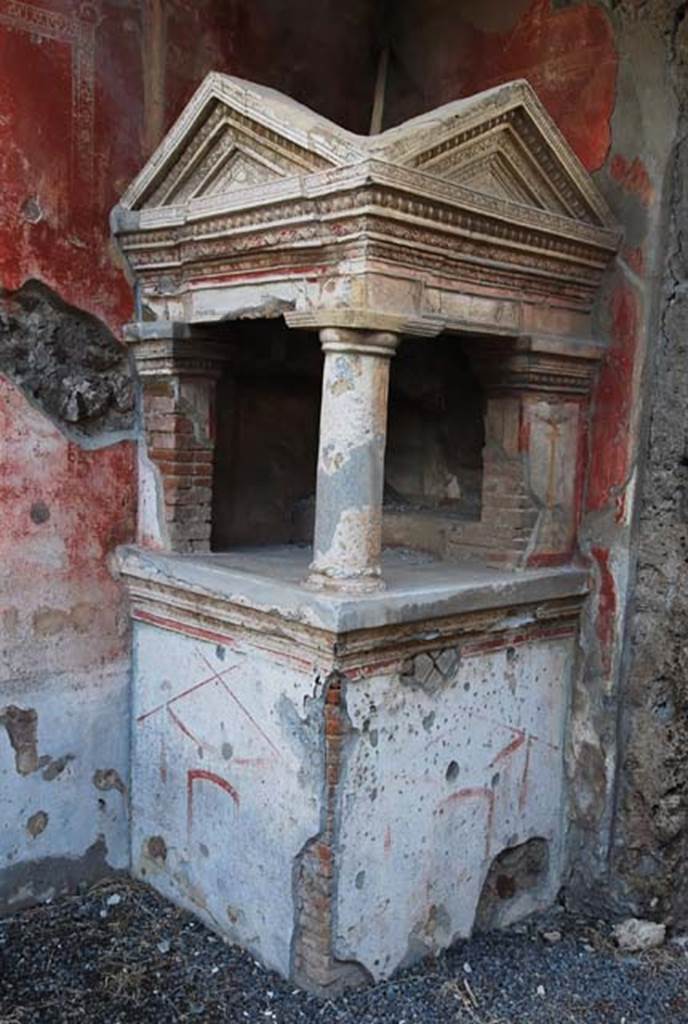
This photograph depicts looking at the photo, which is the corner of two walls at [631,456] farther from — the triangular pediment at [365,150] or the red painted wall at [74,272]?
the red painted wall at [74,272]

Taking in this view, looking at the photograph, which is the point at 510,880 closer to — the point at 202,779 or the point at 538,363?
the point at 202,779

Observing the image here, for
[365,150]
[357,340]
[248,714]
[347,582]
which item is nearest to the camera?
[365,150]

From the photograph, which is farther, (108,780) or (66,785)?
(108,780)

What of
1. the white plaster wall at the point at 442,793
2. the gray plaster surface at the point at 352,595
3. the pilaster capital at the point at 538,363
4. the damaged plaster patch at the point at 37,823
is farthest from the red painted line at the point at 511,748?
the damaged plaster patch at the point at 37,823

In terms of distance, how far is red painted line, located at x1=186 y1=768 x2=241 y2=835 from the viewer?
12.7 feet

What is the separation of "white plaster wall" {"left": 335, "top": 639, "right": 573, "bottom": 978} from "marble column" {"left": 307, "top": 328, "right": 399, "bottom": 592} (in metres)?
0.44

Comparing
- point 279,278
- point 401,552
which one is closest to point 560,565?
point 401,552

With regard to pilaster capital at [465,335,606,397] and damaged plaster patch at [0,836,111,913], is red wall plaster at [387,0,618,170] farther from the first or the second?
damaged plaster patch at [0,836,111,913]

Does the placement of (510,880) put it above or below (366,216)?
below

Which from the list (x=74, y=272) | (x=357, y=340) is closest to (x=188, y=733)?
(x=357, y=340)

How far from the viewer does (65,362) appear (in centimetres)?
401

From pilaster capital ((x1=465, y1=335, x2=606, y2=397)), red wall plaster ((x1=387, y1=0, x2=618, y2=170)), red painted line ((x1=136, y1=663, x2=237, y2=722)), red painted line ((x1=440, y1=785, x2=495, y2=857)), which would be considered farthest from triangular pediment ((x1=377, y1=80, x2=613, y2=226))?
red painted line ((x1=440, y1=785, x2=495, y2=857))

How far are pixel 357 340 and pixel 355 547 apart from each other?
28.9 inches

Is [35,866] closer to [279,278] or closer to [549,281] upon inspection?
[279,278]
